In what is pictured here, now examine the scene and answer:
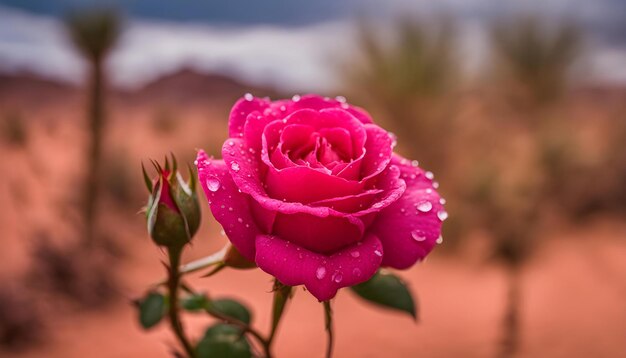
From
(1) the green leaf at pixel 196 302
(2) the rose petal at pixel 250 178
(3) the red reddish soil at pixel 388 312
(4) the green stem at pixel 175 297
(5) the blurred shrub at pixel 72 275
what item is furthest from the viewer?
(5) the blurred shrub at pixel 72 275

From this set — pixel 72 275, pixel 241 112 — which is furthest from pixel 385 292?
pixel 72 275

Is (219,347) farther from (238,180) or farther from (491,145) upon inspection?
(491,145)

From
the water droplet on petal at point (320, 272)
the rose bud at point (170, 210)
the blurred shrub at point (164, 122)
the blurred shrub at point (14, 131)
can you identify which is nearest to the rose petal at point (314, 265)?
the water droplet on petal at point (320, 272)

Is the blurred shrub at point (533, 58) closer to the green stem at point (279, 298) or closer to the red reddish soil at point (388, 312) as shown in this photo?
the red reddish soil at point (388, 312)

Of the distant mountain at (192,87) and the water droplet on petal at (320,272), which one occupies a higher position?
the distant mountain at (192,87)

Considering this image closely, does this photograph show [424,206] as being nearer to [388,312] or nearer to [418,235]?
[418,235]
